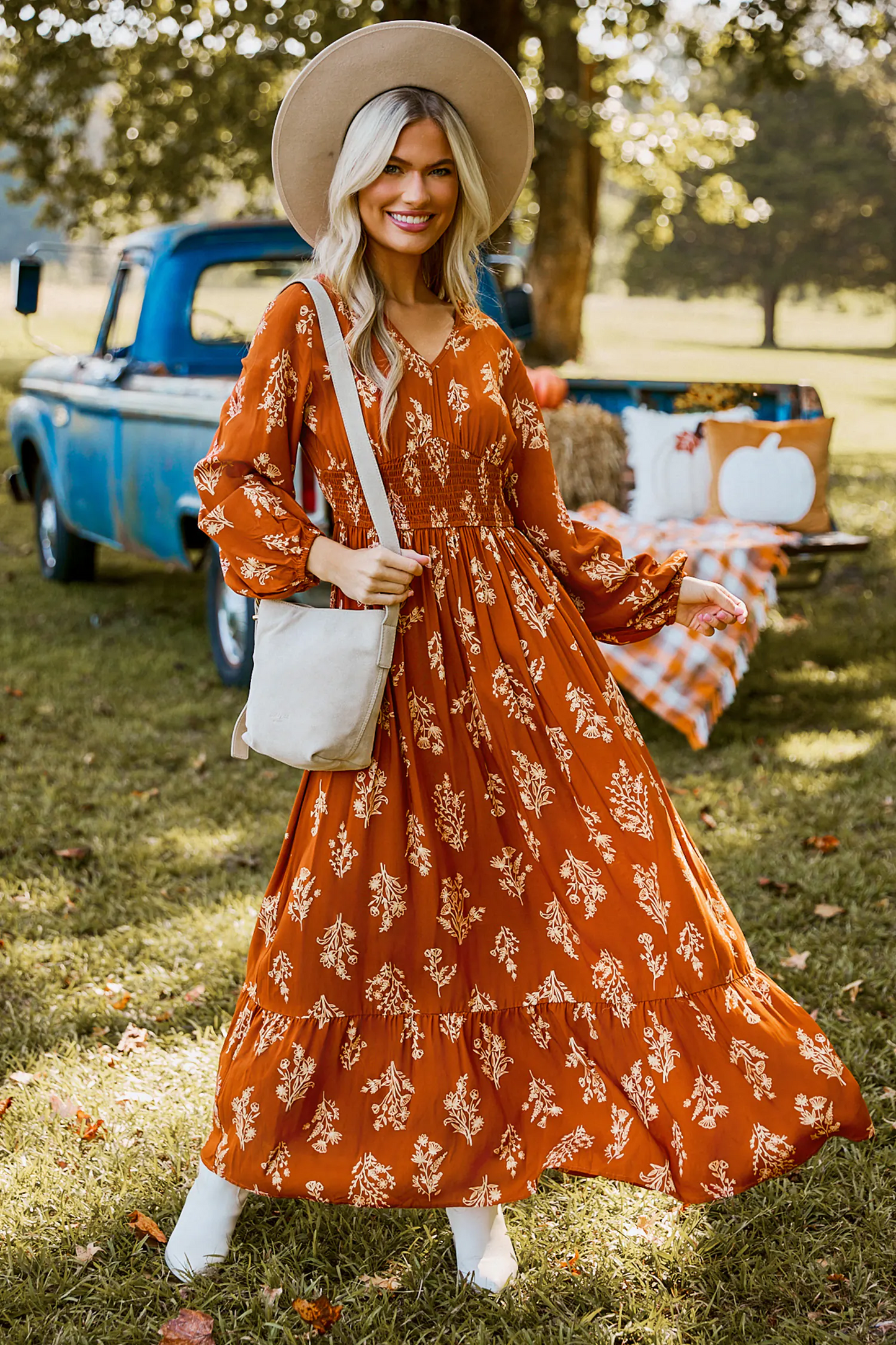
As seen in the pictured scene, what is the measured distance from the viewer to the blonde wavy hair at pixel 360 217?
2.16 meters

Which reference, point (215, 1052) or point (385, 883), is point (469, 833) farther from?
point (215, 1052)

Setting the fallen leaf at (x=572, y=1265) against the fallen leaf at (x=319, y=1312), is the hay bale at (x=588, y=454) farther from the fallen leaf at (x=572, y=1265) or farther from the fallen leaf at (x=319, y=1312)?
the fallen leaf at (x=319, y=1312)

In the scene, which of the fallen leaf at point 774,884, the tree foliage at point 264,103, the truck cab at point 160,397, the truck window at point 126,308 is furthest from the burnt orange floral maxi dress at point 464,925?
the tree foliage at point 264,103

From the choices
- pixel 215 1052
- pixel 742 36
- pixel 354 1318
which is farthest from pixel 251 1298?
pixel 742 36

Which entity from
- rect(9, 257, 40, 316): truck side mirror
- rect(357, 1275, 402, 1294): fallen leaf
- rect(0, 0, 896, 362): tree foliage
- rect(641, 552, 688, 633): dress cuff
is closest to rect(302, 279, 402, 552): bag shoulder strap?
rect(641, 552, 688, 633): dress cuff

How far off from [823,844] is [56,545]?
5812 millimetres

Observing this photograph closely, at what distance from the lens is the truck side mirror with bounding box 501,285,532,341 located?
6887 millimetres

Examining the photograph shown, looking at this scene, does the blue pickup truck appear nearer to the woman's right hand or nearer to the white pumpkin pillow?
the white pumpkin pillow

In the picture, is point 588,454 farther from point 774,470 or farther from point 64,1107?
point 64,1107

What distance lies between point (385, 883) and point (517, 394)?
0.90 metres

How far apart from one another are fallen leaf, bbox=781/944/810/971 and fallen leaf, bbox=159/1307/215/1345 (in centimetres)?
188

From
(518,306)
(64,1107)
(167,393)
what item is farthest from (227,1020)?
(518,306)

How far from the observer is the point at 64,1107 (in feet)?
9.59

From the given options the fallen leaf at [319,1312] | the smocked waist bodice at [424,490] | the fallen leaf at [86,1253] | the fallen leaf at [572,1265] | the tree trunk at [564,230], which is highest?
the tree trunk at [564,230]
